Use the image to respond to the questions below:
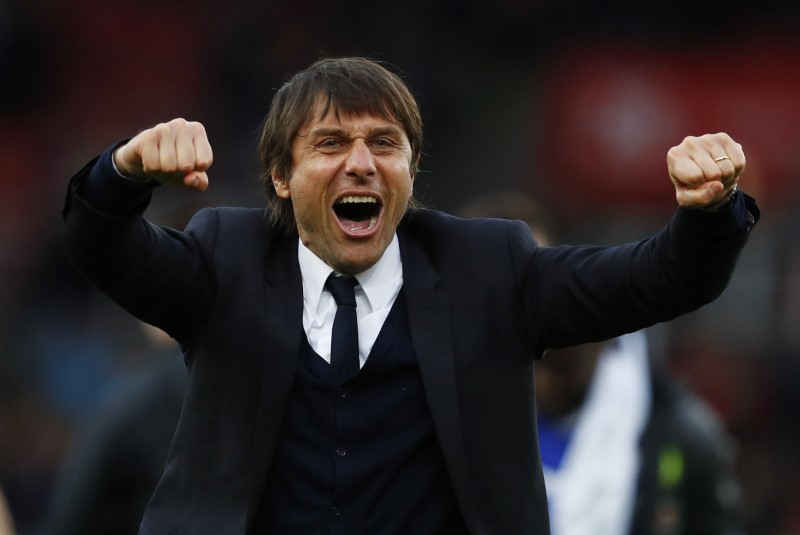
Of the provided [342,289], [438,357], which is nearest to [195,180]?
[342,289]

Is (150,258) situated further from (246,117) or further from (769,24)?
(769,24)

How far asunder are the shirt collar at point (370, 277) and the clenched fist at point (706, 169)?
0.79 metres

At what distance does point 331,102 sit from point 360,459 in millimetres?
876

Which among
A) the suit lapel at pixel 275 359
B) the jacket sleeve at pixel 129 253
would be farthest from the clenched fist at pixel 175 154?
the suit lapel at pixel 275 359

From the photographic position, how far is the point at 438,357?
374 cm

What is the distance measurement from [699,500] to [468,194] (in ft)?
14.4

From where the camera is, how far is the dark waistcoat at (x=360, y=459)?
12.1ft

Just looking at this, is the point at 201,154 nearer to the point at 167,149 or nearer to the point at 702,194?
the point at 167,149

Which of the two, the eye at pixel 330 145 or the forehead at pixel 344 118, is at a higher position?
the forehead at pixel 344 118

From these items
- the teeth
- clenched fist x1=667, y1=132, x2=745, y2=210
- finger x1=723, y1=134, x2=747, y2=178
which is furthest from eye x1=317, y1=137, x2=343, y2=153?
finger x1=723, y1=134, x2=747, y2=178

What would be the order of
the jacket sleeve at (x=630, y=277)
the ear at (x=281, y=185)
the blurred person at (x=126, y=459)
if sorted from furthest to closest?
the blurred person at (x=126, y=459) → the ear at (x=281, y=185) → the jacket sleeve at (x=630, y=277)

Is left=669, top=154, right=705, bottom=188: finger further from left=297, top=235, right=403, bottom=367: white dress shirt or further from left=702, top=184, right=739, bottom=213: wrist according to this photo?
left=297, top=235, right=403, bottom=367: white dress shirt

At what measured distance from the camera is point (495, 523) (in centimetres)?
366

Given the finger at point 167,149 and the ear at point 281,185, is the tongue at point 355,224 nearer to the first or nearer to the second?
the ear at point 281,185
